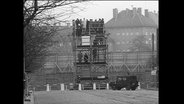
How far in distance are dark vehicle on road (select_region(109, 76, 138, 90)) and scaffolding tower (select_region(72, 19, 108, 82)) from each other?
7223 mm

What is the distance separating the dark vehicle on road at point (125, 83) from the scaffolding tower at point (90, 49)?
7223 mm

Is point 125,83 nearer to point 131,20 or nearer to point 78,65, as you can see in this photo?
point 78,65

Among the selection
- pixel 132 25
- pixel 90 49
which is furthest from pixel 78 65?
pixel 132 25

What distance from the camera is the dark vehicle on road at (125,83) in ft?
146

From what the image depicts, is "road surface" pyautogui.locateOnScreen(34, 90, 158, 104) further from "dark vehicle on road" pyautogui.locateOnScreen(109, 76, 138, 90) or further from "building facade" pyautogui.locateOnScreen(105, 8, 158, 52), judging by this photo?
"building facade" pyautogui.locateOnScreen(105, 8, 158, 52)

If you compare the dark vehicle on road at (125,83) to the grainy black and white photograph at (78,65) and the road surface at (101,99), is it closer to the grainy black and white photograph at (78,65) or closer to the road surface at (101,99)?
the grainy black and white photograph at (78,65)

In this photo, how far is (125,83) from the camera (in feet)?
148

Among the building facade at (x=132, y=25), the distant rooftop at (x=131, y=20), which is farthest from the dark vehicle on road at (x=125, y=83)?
the distant rooftop at (x=131, y=20)

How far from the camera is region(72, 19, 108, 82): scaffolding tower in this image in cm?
3600

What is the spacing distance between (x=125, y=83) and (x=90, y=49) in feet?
32.3
